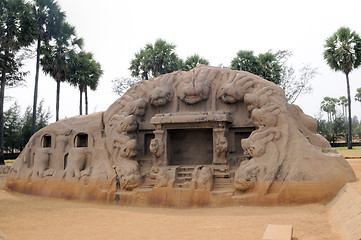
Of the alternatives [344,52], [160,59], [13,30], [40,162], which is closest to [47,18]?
[13,30]

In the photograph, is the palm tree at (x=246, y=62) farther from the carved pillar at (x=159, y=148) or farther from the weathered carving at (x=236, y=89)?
the carved pillar at (x=159, y=148)

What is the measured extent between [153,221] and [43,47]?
53.3 feet

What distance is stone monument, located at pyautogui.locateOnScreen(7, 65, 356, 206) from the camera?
811 centimetres

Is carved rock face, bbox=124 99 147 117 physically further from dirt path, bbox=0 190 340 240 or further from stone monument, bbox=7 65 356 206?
dirt path, bbox=0 190 340 240

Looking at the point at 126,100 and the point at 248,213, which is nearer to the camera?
the point at 248,213

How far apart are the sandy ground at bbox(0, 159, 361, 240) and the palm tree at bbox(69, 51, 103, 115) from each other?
13.3m

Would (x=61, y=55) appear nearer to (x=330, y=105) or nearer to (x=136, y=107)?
(x=136, y=107)

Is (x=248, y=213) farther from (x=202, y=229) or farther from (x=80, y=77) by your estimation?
(x=80, y=77)

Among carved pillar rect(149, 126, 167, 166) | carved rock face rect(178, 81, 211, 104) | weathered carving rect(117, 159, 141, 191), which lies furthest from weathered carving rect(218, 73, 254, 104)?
weathered carving rect(117, 159, 141, 191)

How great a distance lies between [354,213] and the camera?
5.19m

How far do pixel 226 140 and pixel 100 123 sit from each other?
453cm

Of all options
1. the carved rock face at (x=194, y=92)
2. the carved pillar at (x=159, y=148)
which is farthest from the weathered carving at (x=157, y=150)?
the carved rock face at (x=194, y=92)

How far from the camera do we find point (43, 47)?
19.3 meters

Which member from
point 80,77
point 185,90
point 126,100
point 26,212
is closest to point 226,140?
point 185,90
